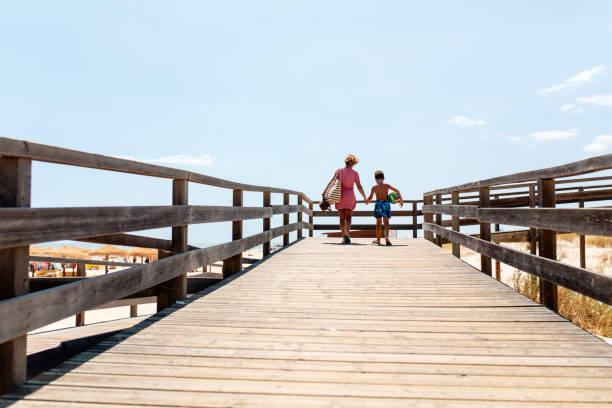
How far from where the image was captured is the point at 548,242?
12.5ft

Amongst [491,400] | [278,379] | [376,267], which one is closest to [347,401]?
[278,379]

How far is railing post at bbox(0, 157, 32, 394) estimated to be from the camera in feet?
6.97

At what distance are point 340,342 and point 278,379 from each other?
2.31 ft

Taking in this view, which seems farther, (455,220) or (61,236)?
(455,220)

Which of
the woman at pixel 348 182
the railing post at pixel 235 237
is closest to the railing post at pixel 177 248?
the railing post at pixel 235 237

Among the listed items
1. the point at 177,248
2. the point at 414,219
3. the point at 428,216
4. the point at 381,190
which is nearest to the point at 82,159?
the point at 177,248

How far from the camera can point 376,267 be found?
20.1 ft

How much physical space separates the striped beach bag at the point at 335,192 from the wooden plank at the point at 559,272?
4.42 m

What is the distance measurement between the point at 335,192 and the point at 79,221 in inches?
285

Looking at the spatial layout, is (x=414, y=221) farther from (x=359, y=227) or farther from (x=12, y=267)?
(x=12, y=267)

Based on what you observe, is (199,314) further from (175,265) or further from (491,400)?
(491,400)

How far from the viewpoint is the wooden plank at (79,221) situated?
2078 millimetres

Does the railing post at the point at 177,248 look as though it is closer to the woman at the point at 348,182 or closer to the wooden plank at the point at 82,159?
the wooden plank at the point at 82,159

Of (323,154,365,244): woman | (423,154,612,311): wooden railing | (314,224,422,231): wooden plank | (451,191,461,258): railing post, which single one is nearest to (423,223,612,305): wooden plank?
(423,154,612,311): wooden railing
